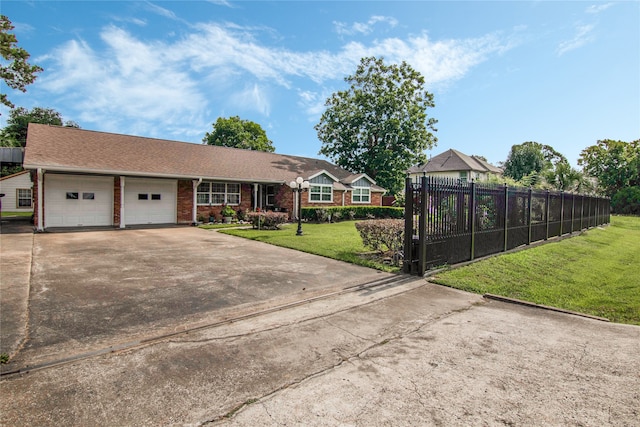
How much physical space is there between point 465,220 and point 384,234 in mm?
2159

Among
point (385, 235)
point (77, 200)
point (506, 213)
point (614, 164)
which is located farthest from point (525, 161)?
point (77, 200)

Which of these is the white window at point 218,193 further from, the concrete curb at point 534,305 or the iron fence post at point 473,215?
the concrete curb at point 534,305

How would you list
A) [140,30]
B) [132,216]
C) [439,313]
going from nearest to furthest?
[439,313]
[140,30]
[132,216]

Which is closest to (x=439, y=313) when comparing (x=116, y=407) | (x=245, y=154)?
(x=116, y=407)

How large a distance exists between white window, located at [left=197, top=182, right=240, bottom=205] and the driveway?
8.80 meters

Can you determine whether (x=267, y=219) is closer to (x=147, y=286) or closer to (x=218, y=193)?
(x=218, y=193)

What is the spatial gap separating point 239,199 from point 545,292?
17.8 m

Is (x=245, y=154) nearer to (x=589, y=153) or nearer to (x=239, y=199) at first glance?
(x=239, y=199)

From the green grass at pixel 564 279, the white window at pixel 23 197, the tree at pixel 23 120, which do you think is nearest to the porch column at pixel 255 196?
the green grass at pixel 564 279

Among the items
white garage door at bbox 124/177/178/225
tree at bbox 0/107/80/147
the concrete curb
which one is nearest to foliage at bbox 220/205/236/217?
white garage door at bbox 124/177/178/225

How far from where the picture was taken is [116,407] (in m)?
2.46

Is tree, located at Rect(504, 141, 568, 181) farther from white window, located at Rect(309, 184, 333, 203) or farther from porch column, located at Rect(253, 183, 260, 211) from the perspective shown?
porch column, located at Rect(253, 183, 260, 211)

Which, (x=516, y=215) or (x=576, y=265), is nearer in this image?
(x=576, y=265)

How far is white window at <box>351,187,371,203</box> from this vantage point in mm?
26281
